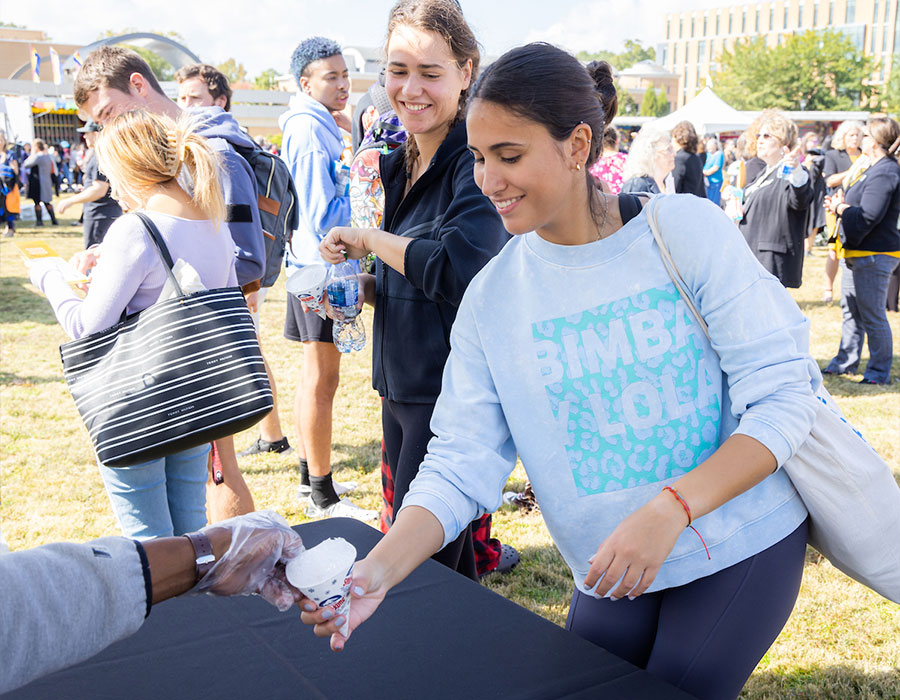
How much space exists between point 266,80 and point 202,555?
9535 cm

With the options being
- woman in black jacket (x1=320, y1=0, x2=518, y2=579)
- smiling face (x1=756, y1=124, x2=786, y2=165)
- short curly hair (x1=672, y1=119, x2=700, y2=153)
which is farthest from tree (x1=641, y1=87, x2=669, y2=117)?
woman in black jacket (x1=320, y1=0, x2=518, y2=579)

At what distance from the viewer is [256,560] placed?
3.96 feet

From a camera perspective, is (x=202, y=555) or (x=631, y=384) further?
(x=631, y=384)

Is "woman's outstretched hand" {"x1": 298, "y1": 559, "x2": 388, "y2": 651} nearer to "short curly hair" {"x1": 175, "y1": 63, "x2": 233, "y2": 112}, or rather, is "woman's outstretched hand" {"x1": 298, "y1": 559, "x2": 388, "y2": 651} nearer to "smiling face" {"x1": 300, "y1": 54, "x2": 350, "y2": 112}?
"smiling face" {"x1": 300, "y1": 54, "x2": 350, "y2": 112}

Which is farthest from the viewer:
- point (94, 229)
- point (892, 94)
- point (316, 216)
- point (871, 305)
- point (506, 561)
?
point (892, 94)

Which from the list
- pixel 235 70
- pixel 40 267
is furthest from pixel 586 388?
pixel 235 70

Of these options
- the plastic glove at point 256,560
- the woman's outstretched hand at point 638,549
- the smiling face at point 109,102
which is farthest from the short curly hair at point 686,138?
the plastic glove at point 256,560

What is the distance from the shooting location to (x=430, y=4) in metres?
2.08

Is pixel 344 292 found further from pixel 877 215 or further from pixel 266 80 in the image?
pixel 266 80

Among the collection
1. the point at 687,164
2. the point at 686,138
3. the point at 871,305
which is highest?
the point at 686,138

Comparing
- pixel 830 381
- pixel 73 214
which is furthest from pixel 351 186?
pixel 73 214

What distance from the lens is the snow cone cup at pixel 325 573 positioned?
1118 mm

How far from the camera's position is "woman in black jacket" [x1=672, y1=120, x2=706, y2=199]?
797cm

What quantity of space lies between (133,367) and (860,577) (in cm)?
180
